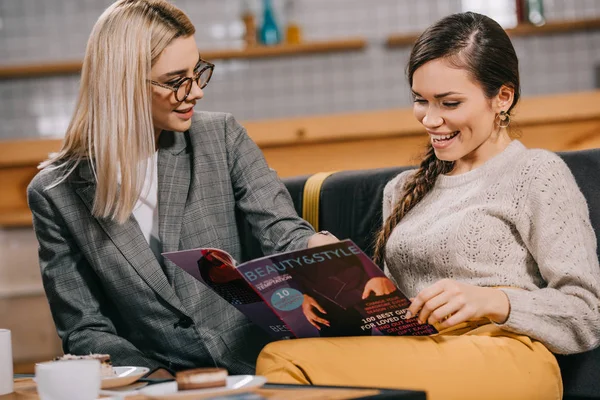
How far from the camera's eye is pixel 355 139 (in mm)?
3209

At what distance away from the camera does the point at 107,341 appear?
73.2 inches

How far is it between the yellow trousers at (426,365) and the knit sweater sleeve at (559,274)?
0.05m

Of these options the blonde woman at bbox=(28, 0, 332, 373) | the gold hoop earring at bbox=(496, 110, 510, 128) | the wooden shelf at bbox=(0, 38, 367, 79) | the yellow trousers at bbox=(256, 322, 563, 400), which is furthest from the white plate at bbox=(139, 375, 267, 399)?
the wooden shelf at bbox=(0, 38, 367, 79)

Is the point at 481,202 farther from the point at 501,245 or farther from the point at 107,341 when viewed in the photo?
the point at 107,341

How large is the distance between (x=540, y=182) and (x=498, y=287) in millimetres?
217

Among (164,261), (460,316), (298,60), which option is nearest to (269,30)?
(298,60)

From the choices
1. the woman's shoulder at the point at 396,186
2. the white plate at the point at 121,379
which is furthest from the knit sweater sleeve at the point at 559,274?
the white plate at the point at 121,379

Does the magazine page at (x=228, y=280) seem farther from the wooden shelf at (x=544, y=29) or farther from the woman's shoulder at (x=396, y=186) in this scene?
the wooden shelf at (x=544, y=29)

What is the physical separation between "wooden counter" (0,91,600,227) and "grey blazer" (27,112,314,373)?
1.18 meters

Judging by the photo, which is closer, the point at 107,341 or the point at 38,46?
the point at 107,341

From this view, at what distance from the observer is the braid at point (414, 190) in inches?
74.2

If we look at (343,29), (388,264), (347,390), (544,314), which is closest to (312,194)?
(388,264)

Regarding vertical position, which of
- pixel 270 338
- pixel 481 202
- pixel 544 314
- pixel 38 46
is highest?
pixel 38 46

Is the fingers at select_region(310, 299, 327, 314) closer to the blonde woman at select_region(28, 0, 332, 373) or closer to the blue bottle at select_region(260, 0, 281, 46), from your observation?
the blonde woman at select_region(28, 0, 332, 373)
